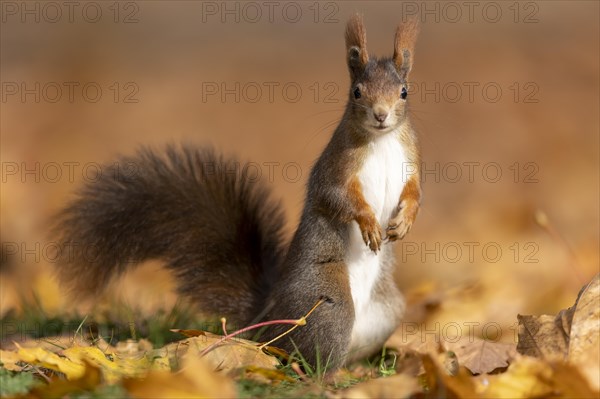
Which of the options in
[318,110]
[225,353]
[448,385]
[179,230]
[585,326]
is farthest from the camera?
[318,110]

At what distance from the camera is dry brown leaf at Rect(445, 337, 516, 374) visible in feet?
6.40

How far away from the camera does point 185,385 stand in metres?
1.39

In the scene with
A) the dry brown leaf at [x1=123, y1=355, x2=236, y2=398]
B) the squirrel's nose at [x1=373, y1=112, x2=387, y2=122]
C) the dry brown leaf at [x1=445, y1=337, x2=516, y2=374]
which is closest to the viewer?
the dry brown leaf at [x1=123, y1=355, x2=236, y2=398]

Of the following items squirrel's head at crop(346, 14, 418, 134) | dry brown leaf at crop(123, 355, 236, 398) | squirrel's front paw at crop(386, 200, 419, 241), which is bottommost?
dry brown leaf at crop(123, 355, 236, 398)

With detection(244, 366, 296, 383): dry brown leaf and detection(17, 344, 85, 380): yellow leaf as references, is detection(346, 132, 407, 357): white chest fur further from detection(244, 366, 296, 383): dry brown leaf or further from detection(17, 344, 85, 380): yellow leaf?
detection(17, 344, 85, 380): yellow leaf

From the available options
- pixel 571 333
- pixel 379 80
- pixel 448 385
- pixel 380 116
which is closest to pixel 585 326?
pixel 571 333

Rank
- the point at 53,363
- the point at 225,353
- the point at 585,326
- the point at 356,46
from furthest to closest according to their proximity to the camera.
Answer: the point at 356,46 < the point at 225,353 < the point at 585,326 < the point at 53,363

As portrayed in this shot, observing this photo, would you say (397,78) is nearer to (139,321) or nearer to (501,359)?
(501,359)

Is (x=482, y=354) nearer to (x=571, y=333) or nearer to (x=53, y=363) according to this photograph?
(x=571, y=333)

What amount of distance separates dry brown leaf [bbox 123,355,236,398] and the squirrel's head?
0.94 meters

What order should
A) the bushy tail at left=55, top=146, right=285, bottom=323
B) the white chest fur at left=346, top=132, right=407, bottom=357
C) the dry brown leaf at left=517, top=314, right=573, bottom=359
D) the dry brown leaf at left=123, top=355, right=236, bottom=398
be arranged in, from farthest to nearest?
1. the bushy tail at left=55, top=146, right=285, bottom=323
2. the white chest fur at left=346, top=132, right=407, bottom=357
3. the dry brown leaf at left=517, top=314, right=573, bottom=359
4. the dry brown leaf at left=123, top=355, right=236, bottom=398

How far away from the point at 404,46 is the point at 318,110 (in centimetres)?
281

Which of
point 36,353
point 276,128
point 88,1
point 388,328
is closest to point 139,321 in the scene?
point 388,328

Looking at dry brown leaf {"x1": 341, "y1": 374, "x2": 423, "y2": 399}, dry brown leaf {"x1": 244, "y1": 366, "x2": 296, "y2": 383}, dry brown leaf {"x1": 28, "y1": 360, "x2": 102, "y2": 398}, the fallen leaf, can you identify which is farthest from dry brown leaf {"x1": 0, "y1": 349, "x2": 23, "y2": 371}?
dry brown leaf {"x1": 341, "y1": 374, "x2": 423, "y2": 399}
